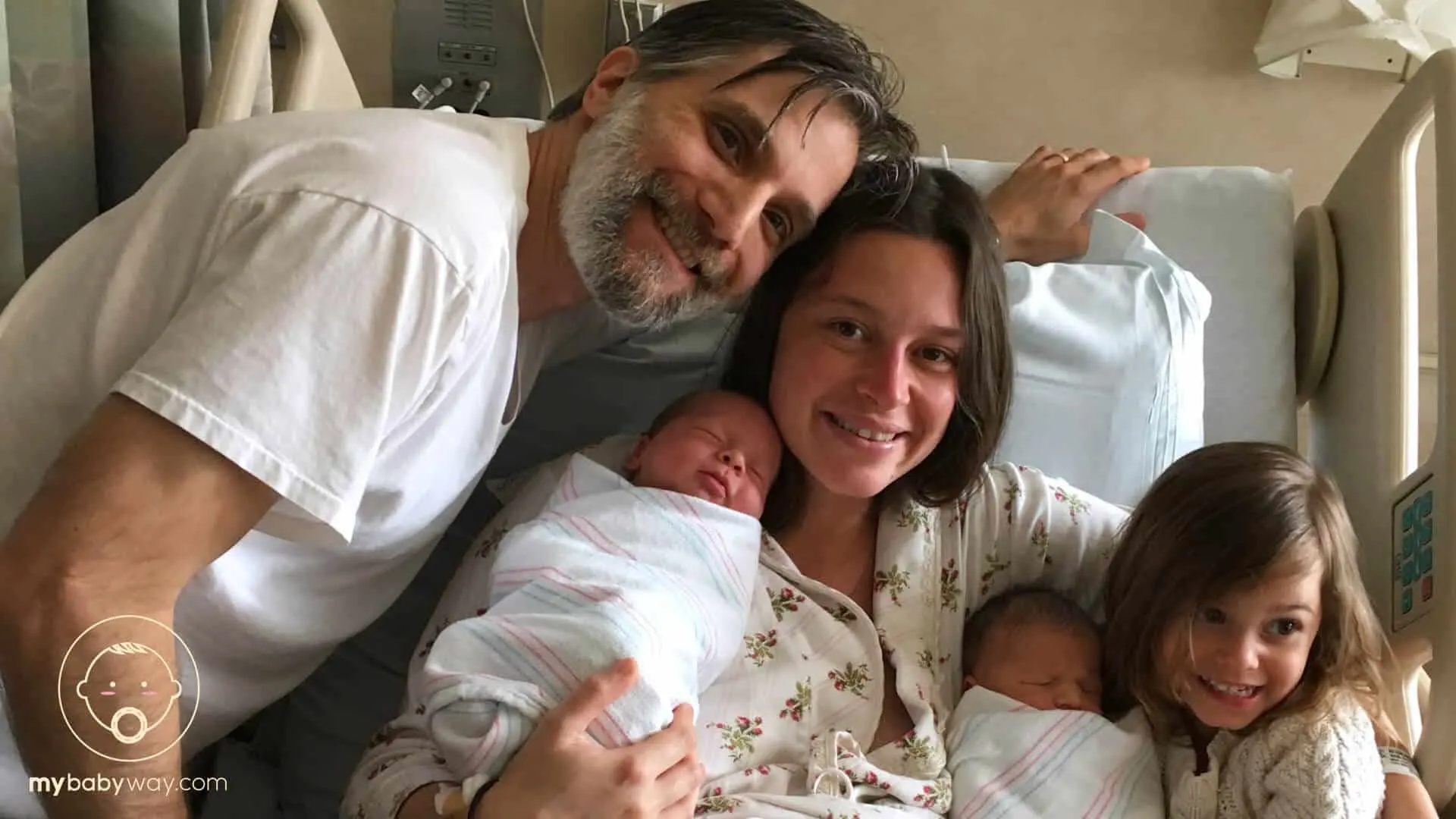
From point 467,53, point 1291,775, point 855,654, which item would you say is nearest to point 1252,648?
point 1291,775

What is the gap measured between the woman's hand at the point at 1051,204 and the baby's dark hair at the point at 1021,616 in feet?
1.98

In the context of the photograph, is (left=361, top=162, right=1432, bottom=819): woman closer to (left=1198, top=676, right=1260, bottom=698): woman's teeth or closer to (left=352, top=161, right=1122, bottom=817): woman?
(left=352, top=161, right=1122, bottom=817): woman

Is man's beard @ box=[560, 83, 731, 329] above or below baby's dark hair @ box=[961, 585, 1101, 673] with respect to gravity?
above

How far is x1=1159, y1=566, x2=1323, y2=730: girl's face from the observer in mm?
1307

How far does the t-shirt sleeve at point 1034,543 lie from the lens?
5.03 feet

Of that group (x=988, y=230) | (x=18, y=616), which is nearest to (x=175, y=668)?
(x=18, y=616)

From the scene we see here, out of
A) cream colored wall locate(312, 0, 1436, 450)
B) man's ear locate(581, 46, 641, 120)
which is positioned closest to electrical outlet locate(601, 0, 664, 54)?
cream colored wall locate(312, 0, 1436, 450)

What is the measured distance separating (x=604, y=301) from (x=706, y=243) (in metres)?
0.14

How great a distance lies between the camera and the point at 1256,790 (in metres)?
1.28

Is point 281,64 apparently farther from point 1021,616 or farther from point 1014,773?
point 1014,773

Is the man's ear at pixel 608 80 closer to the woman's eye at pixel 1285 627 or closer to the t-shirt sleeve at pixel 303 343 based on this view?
the t-shirt sleeve at pixel 303 343

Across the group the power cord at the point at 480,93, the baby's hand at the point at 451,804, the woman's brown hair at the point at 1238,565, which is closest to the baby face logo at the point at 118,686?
the baby's hand at the point at 451,804

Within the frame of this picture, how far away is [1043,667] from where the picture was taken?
4.58 ft

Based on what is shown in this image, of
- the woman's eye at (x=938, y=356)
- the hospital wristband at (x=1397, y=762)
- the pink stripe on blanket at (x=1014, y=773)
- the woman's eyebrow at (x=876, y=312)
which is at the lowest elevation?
the pink stripe on blanket at (x=1014, y=773)
